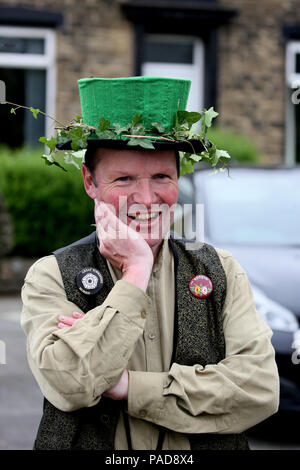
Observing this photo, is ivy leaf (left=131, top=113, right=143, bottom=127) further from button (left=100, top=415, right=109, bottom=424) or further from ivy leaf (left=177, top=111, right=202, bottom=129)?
button (left=100, top=415, right=109, bottom=424)

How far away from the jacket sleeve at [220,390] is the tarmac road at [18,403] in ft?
8.49

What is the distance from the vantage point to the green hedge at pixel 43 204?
1090 cm

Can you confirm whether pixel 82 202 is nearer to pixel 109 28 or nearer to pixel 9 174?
pixel 9 174

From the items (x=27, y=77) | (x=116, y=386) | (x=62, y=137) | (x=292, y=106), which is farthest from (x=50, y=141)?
(x=292, y=106)

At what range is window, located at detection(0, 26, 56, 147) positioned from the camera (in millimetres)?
13148

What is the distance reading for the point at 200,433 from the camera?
2230 mm

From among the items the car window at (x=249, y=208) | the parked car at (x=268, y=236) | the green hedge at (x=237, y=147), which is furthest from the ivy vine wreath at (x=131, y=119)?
the green hedge at (x=237, y=147)

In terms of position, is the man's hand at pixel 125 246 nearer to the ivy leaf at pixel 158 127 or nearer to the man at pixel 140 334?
the man at pixel 140 334

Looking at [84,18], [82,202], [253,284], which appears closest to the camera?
[253,284]

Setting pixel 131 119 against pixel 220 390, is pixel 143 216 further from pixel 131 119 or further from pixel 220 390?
pixel 220 390

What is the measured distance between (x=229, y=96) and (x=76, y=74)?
270cm

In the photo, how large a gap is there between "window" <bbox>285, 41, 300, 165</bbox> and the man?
38.0 ft

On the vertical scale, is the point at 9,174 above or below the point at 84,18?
below
